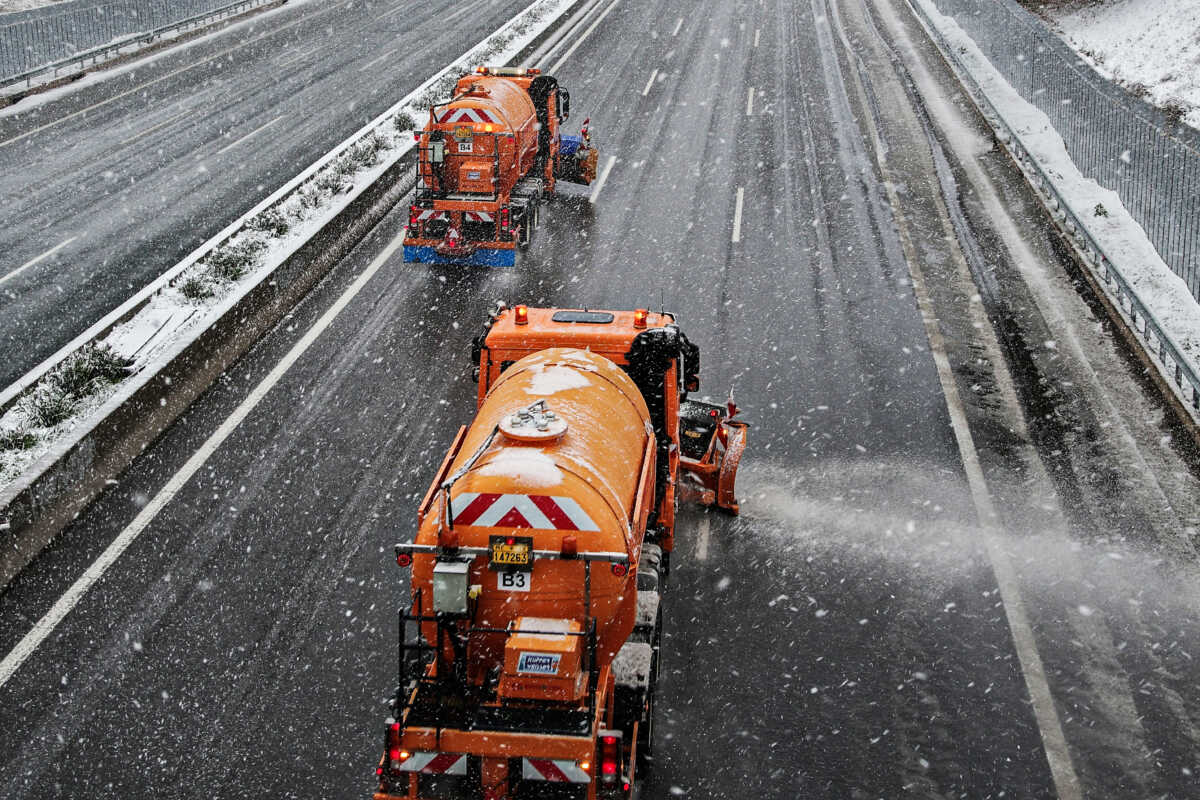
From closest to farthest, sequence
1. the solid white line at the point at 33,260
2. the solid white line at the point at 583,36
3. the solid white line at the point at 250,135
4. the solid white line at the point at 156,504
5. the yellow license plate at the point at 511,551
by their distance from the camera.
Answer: the yellow license plate at the point at 511,551
the solid white line at the point at 156,504
the solid white line at the point at 33,260
the solid white line at the point at 250,135
the solid white line at the point at 583,36

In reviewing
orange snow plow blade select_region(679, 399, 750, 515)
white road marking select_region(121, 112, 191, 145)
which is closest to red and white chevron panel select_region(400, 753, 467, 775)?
orange snow plow blade select_region(679, 399, 750, 515)

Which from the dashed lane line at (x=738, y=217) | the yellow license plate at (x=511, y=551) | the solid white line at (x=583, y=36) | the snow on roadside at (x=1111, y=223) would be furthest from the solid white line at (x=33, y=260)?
the snow on roadside at (x=1111, y=223)

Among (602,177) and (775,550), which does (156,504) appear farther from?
(602,177)

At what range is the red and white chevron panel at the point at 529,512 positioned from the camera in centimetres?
Result: 651

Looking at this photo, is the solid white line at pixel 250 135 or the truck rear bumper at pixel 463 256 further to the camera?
the solid white line at pixel 250 135

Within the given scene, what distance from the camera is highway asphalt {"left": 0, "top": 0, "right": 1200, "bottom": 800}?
26.3ft

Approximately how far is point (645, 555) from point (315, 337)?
8.17m

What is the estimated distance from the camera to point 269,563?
1016 centimetres

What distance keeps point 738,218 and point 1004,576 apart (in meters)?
11.6

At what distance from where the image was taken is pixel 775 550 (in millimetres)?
10578

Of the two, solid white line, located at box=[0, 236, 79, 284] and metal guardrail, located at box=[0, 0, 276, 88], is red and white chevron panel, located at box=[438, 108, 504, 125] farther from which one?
metal guardrail, located at box=[0, 0, 276, 88]

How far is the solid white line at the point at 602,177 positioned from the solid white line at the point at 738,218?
9.44 ft

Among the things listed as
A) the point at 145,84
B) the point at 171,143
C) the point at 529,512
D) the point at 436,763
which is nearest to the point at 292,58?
the point at 145,84

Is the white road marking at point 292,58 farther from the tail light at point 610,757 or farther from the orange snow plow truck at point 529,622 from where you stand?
the tail light at point 610,757
